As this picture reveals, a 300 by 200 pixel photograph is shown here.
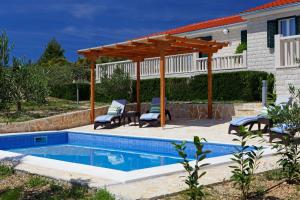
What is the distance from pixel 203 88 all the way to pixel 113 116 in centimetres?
557

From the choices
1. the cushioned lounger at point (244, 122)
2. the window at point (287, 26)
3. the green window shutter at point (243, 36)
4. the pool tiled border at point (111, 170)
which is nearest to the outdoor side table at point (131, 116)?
the cushioned lounger at point (244, 122)

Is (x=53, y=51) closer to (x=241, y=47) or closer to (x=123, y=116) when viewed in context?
(x=241, y=47)

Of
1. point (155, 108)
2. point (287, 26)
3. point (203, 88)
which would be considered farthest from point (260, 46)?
point (155, 108)

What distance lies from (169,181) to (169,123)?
10.6 meters

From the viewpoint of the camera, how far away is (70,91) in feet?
86.6

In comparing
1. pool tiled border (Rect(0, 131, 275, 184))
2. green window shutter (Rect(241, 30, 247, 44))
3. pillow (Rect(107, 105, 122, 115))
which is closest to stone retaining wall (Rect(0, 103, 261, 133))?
pillow (Rect(107, 105, 122, 115))

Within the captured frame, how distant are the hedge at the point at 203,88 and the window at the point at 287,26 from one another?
2.54 metres

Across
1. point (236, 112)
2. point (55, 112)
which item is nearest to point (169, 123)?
point (236, 112)

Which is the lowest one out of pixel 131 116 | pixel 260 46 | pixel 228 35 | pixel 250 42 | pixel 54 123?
pixel 54 123

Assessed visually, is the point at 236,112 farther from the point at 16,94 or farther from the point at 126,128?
the point at 16,94

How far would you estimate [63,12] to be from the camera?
1873 centimetres

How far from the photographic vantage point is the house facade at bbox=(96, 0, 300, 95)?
1892 cm

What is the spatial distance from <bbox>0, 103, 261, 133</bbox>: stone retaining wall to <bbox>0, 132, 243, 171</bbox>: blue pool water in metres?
1.20

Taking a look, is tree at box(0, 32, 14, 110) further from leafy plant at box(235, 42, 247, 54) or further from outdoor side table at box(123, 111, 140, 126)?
leafy plant at box(235, 42, 247, 54)
